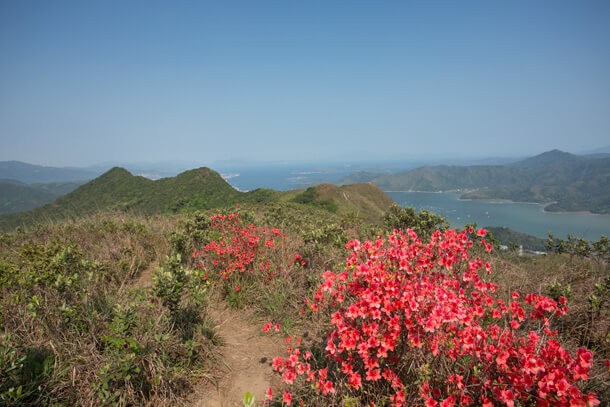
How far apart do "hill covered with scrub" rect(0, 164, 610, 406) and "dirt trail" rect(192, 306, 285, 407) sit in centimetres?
2

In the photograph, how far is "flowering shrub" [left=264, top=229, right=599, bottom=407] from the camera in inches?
67.3

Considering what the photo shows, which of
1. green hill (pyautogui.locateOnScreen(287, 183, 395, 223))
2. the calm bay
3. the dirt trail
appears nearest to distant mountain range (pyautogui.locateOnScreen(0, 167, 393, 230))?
green hill (pyautogui.locateOnScreen(287, 183, 395, 223))

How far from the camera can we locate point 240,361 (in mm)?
3230

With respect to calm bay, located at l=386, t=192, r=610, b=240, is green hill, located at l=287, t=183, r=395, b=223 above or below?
above

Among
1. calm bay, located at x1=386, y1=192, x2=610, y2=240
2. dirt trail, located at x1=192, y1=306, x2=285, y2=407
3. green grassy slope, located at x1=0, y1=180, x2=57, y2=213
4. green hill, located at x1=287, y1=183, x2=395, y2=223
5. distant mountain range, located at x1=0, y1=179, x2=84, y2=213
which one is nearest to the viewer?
dirt trail, located at x1=192, y1=306, x2=285, y2=407

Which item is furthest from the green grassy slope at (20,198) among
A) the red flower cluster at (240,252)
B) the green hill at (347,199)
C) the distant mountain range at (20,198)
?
the red flower cluster at (240,252)

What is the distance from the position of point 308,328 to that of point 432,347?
1.96m

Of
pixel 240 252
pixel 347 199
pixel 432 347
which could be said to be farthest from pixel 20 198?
pixel 432 347

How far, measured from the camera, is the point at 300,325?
3.80 meters

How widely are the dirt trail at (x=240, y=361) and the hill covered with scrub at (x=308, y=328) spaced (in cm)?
2

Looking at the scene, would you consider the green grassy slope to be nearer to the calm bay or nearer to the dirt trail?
the dirt trail

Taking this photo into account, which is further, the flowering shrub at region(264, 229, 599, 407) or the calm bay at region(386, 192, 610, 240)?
the calm bay at region(386, 192, 610, 240)

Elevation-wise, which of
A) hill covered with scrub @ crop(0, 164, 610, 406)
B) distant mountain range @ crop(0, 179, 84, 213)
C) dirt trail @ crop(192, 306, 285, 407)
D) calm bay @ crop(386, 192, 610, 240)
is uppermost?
hill covered with scrub @ crop(0, 164, 610, 406)

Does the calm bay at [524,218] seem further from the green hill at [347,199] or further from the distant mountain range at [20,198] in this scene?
the distant mountain range at [20,198]
